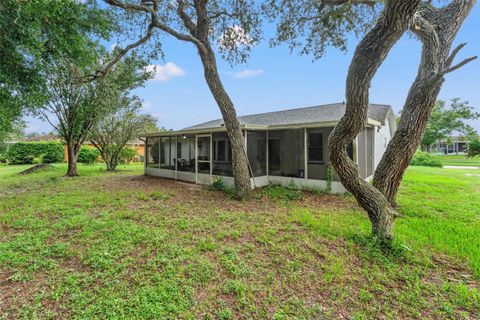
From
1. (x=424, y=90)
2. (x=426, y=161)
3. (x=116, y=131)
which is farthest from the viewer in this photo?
(x=426, y=161)

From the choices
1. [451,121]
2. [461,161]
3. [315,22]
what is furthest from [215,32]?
[461,161]

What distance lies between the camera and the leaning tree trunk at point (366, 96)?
8.89 feet

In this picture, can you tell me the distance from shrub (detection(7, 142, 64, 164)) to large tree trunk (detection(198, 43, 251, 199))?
21.7 metres

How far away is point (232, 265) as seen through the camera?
3.02 m

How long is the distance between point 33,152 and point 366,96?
26.7 m

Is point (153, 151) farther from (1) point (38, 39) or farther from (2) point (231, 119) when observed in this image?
(1) point (38, 39)

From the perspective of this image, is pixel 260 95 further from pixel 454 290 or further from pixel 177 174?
pixel 454 290

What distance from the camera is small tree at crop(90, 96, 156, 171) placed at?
14.1m

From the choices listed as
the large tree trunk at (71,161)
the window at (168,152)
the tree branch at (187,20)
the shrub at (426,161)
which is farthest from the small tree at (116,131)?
the shrub at (426,161)

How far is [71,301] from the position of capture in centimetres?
233

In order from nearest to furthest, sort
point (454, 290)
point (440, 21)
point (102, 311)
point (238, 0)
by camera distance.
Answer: point (102, 311) < point (454, 290) < point (440, 21) < point (238, 0)

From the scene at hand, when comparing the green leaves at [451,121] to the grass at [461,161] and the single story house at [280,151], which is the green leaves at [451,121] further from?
the single story house at [280,151]

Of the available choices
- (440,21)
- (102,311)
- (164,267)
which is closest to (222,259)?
(164,267)

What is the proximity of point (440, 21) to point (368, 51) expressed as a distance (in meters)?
3.59
